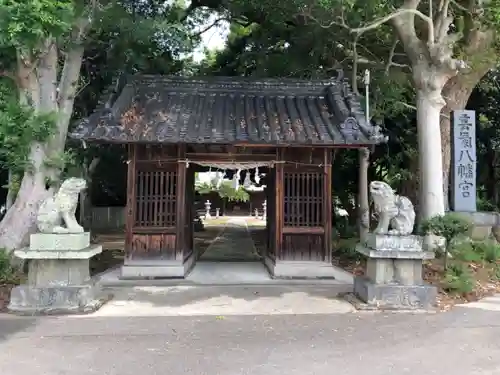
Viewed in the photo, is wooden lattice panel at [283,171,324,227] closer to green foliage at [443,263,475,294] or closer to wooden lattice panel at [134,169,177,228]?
wooden lattice panel at [134,169,177,228]

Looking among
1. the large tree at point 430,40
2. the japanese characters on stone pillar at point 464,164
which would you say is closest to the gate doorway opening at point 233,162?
the large tree at point 430,40

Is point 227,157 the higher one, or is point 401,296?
point 227,157

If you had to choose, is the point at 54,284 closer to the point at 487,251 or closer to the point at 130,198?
the point at 130,198

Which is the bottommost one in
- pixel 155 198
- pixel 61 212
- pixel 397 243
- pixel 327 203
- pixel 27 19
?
pixel 397 243

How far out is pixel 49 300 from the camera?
7055 mm

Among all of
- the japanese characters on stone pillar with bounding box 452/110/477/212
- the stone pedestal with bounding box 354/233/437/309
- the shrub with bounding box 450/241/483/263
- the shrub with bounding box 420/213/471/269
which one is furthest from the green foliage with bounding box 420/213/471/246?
the japanese characters on stone pillar with bounding box 452/110/477/212

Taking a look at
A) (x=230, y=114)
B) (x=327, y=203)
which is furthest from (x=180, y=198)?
(x=327, y=203)

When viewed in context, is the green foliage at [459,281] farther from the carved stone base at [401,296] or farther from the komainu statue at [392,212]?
the komainu statue at [392,212]

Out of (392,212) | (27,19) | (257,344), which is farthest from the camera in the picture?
(392,212)

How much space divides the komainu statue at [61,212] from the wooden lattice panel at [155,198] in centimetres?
275

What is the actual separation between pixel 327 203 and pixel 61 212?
18.4 ft

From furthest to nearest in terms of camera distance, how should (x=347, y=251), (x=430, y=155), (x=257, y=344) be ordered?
1. (x=347, y=251)
2. (x=430, y=155)
3. (x=257, y=344)

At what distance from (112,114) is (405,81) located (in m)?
9.42

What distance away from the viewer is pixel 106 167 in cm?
2136
